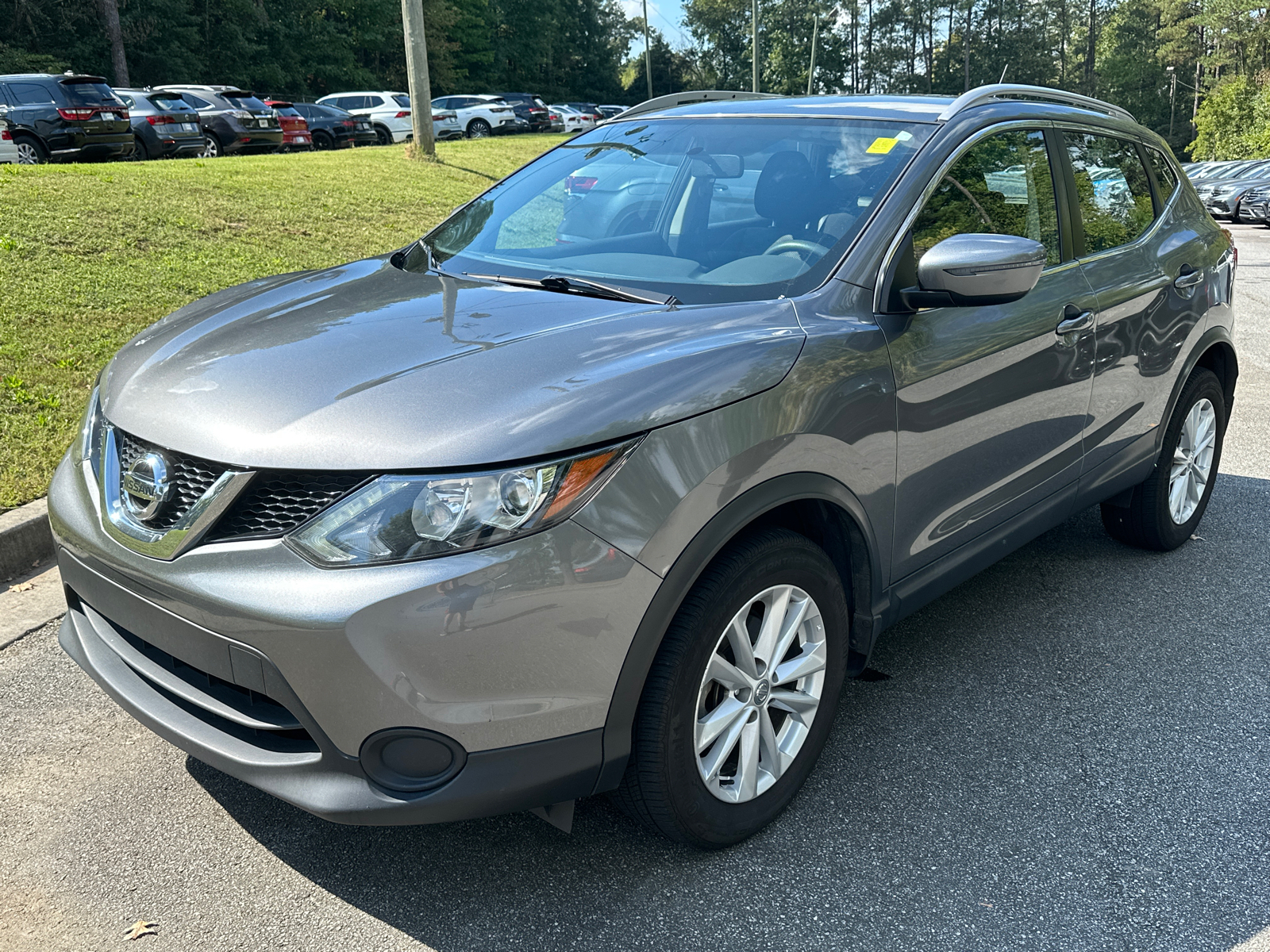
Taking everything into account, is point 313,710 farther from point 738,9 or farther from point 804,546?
point 738,9

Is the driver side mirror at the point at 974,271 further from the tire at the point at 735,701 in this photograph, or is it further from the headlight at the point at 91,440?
the headlight at the point at 91,440

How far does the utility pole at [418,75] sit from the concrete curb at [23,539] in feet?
47.3

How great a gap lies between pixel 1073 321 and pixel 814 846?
6.15ft

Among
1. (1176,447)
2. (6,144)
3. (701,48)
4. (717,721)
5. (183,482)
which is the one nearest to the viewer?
(183,482)

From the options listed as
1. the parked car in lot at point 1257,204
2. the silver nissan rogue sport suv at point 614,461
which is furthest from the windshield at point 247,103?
the silver nissan rogue sport suv at point 614,461

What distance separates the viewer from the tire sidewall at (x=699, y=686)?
237 centimetres

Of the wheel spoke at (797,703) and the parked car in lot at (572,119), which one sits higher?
the parked car in lot at (572,119)

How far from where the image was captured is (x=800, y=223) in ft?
10.2

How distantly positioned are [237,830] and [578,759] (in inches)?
41.5

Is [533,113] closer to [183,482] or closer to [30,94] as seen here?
[30,94]

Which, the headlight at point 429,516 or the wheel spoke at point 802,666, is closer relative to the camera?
the headlight at point 429,516

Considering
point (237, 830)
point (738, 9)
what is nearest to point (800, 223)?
point (237, 830)

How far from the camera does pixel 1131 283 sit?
3883 mm

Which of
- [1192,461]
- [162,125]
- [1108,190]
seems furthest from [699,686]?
[162,125]
